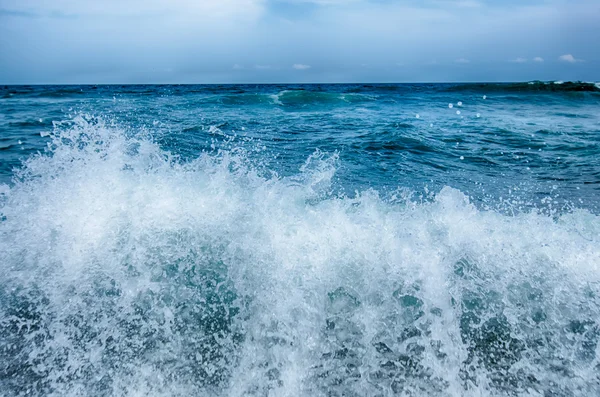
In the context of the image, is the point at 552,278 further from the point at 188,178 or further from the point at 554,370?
the point at 188,178

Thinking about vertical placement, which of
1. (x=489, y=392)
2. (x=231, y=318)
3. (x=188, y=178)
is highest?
(x=188, y=178)

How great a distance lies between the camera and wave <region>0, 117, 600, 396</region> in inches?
99.0

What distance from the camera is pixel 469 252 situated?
3303 mm

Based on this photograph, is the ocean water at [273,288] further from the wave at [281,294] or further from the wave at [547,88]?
the wave at [547,88]

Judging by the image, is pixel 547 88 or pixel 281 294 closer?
pixel 281 294

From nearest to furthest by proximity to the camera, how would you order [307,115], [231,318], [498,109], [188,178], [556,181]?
1. [231,318]
2. [188,178]
3. [556,181]
4. [307,115]
5. [498,109]

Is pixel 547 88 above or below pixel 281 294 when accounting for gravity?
above

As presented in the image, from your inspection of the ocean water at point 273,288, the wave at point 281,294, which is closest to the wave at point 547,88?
the ocean water at point 273,288

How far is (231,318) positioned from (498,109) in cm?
1709

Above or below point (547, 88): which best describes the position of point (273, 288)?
below

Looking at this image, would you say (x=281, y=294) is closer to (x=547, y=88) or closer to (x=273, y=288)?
(x=273, y=288)

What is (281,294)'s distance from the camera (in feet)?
9.88

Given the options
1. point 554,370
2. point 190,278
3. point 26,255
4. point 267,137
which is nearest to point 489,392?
point 554,370

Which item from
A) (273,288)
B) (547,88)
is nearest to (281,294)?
(273,288)
